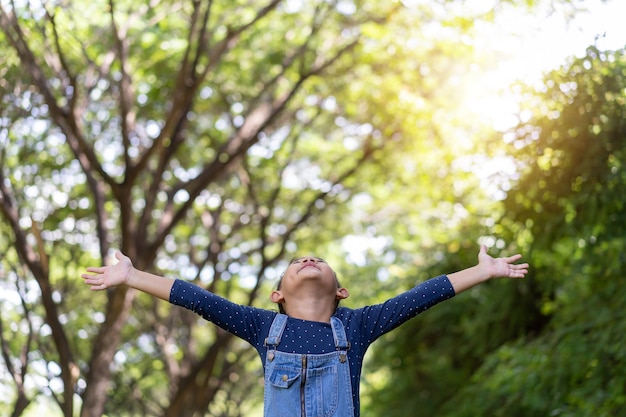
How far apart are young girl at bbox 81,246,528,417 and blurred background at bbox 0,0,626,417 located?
11.3ft

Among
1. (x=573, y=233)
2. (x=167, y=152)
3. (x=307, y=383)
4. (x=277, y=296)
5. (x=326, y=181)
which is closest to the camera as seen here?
(x=307, y=383)

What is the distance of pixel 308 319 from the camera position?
13.0ft

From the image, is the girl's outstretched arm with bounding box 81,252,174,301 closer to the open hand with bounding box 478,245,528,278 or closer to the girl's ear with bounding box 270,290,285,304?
the girl's ear with bounding box 270,290,285,304

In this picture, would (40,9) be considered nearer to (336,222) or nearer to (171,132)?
(171,132)

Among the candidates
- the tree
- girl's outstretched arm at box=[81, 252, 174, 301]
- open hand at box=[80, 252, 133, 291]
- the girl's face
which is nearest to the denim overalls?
the girl's face

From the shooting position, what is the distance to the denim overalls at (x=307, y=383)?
3.74 m

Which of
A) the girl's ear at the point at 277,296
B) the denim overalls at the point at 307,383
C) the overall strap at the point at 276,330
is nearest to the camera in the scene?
the denim overalls at the point at 307,383

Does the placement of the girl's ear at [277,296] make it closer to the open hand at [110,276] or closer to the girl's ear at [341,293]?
the girl's ear at [341,293]

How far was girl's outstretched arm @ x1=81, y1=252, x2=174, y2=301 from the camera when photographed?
3920mm

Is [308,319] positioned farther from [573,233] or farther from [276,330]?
[573,233]

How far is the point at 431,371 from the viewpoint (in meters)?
13.3

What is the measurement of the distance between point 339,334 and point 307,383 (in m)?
0.25

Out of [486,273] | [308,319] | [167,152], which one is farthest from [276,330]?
[167,152]

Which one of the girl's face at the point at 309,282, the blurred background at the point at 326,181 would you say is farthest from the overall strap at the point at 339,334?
the blurred background at the point at 326,181
